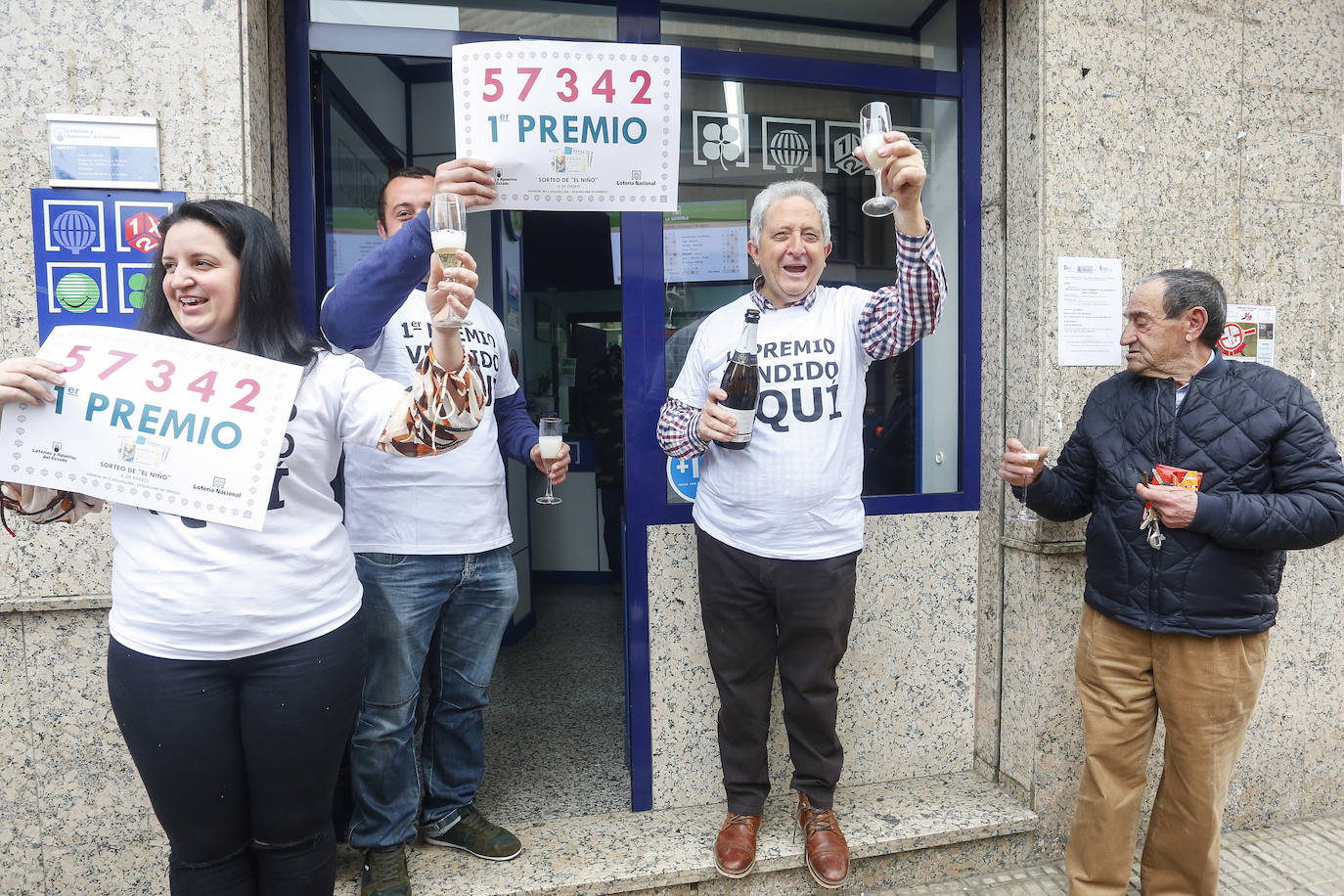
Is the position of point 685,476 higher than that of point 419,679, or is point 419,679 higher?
point 685,476

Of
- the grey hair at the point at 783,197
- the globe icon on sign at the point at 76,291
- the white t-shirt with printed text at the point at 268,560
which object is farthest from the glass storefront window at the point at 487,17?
the white t-shirt with printed text at the point at 268,560

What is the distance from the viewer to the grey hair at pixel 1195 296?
223 cm

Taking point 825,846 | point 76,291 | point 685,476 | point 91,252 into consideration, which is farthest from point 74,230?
point 825,846

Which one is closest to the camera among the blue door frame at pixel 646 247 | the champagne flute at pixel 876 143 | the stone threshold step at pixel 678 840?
the champagne flute at pixel 876 143

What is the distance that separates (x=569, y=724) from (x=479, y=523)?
171 centimetres

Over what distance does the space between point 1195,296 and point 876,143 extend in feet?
3.62

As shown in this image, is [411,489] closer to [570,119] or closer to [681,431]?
[681,431]

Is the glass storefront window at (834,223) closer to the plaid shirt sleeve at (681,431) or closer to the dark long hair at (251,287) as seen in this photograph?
the plaid shirt sleeve at (681,431)

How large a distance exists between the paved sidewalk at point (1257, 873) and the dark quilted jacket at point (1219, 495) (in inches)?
43.7

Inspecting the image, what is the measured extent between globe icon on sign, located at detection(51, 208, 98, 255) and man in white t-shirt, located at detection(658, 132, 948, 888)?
1.79 m

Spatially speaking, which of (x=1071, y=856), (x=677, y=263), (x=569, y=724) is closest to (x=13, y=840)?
(x=569, y=724)

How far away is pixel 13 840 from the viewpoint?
228 centimetres

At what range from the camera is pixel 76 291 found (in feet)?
7.30

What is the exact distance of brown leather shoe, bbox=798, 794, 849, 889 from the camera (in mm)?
2443
